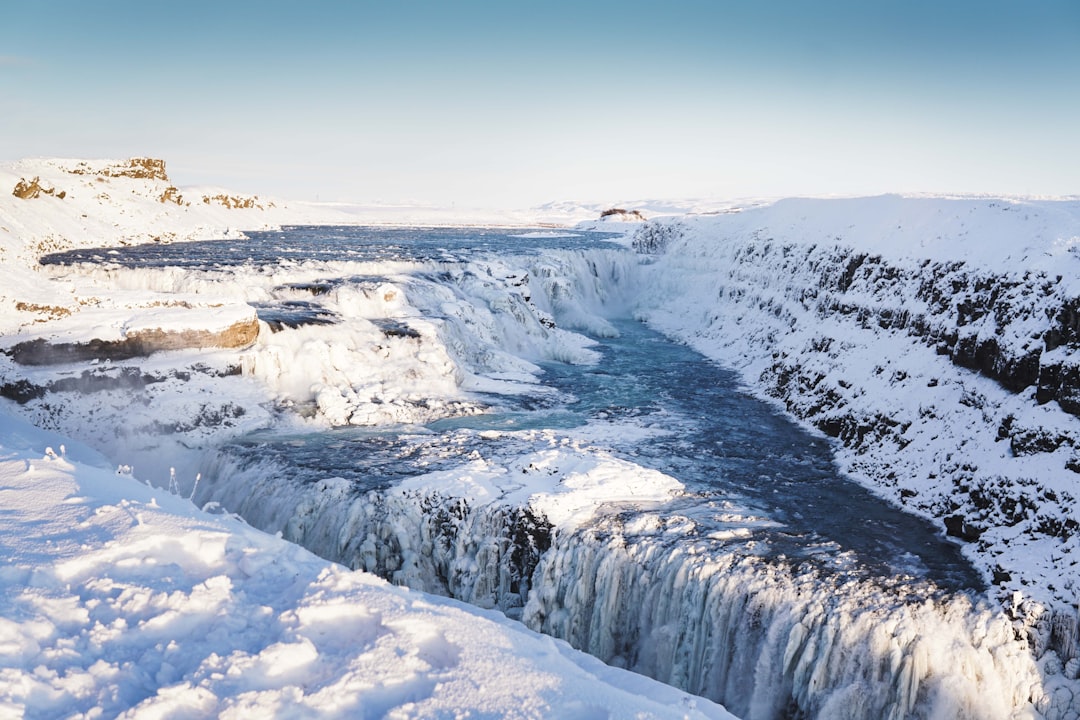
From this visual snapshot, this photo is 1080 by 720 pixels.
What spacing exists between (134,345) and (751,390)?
51.6ft

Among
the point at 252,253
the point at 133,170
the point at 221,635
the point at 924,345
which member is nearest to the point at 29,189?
the point at 252,253

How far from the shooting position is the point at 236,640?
5.07 meters

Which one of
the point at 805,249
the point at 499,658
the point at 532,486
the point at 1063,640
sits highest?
the point at 805,249

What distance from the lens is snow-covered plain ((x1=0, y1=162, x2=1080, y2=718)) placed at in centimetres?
854

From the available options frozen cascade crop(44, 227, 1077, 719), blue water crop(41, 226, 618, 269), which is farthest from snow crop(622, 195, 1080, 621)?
blue water crop(41, 226, 618, 269)

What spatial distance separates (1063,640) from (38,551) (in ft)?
35.8

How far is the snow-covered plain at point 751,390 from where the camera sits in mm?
8539

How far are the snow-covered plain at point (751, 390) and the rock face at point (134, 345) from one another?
9.6 inches

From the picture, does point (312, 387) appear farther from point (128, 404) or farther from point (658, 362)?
point (658, 362)

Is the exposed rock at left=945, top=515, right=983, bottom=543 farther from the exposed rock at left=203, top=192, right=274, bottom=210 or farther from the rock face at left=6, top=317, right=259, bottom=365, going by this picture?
the exposed rock at left=203, top=192, right=274, bottom=210

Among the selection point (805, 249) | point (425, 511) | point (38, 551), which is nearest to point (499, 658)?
point (38, 551)

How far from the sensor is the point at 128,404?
14.5m

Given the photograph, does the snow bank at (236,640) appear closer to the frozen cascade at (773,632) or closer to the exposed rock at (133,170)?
the frozen cascade at (773,632)

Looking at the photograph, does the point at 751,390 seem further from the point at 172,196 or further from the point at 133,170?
the point at 133,170
